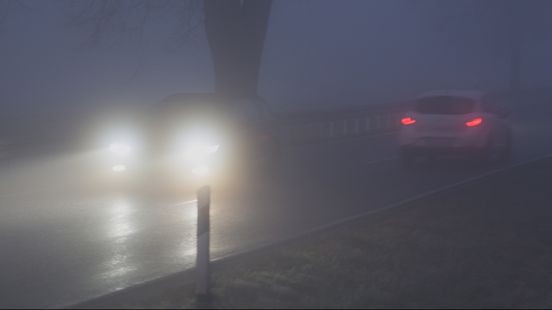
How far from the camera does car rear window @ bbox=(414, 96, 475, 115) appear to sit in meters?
20.5

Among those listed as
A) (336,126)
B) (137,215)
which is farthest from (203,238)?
A: (336,126)

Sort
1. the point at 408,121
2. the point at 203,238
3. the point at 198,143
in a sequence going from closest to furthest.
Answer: the point at 203,238, the point at 198,143, the point at 408,121

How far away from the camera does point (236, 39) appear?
28.8 metres

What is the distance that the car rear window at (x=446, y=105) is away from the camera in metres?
20.5

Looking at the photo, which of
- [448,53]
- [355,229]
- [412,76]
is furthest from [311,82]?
[355,229]

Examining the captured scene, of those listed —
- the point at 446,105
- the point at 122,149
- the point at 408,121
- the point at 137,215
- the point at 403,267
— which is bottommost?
the point at 403,267

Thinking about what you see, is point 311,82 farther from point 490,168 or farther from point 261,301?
point 261,301

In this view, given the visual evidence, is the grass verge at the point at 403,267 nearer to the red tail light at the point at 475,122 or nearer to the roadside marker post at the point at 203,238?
the roadside marker post at the point at 203,238

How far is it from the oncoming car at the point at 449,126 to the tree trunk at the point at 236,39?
8.46 metres

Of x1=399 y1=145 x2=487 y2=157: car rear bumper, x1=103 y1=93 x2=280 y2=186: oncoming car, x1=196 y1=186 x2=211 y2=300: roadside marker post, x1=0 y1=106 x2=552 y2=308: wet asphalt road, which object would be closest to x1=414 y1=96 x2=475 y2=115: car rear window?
x1=399 y1=145 x2=487 y2=157: car rear bumper

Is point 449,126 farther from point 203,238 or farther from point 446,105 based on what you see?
point 203,238

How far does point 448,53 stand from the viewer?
3494 inches

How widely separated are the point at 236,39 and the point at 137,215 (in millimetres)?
15032

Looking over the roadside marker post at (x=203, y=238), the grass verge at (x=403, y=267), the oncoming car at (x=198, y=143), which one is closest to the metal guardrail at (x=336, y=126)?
the oncoming car at (x=198, y=143)
